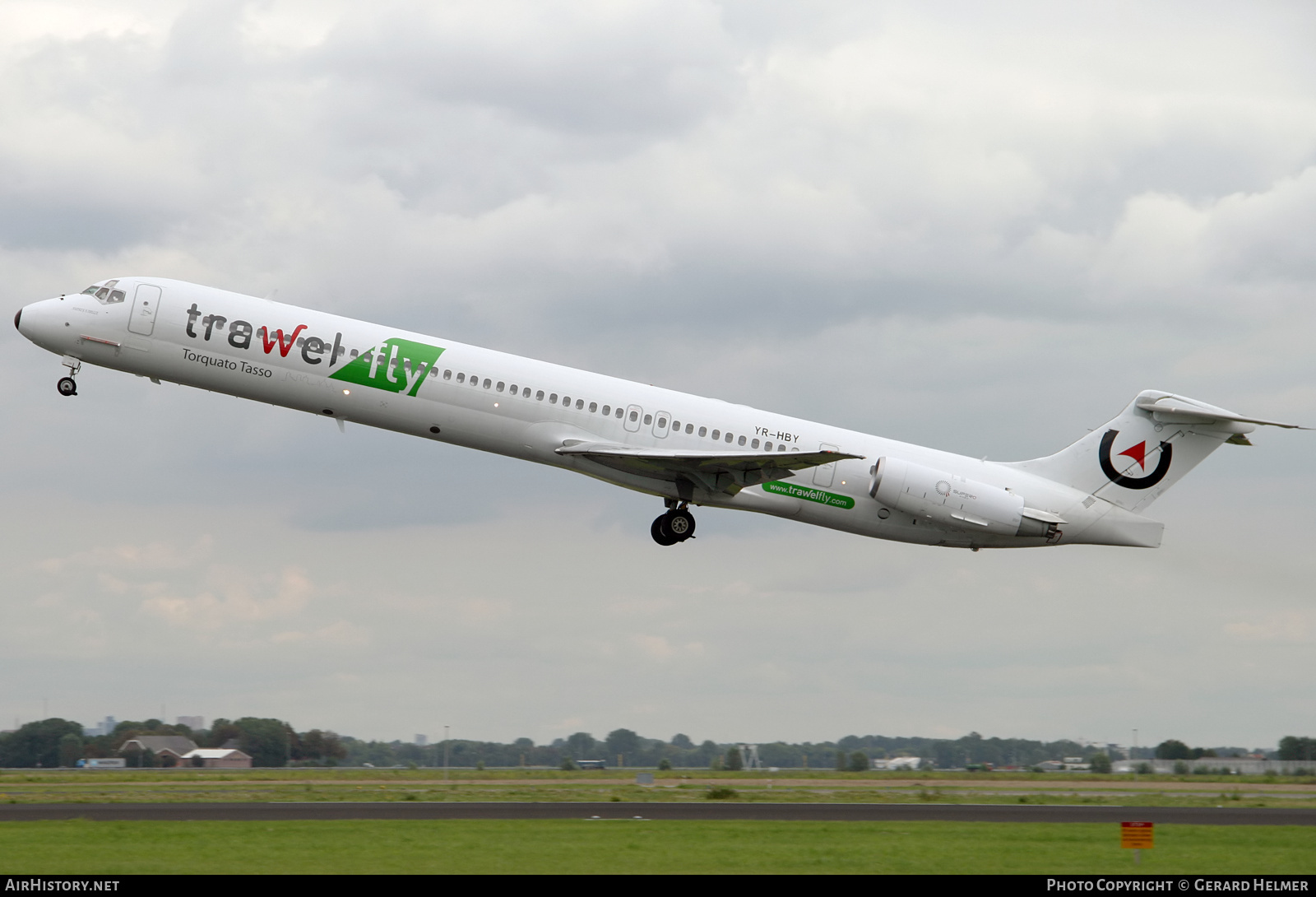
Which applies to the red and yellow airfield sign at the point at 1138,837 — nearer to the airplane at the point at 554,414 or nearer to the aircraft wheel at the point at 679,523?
the airplane at the point at 554,414

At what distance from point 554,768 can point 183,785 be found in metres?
18.1

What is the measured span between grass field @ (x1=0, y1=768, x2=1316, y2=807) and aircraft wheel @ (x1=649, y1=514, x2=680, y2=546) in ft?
22.6

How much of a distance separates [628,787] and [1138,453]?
1855cm

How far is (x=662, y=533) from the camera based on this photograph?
38.2 m

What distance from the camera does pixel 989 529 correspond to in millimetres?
38156

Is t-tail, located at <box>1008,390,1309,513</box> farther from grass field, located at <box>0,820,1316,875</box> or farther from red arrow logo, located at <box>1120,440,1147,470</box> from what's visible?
grass field, located at <box>0,820,1316,875</box>

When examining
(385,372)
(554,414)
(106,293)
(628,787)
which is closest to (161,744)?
(628,787)

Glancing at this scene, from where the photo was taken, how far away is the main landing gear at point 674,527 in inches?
1495

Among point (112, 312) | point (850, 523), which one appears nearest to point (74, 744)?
point (112, 312)

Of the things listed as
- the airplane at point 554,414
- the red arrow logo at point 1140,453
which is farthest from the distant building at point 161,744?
the red arrow logo at point 1140,453

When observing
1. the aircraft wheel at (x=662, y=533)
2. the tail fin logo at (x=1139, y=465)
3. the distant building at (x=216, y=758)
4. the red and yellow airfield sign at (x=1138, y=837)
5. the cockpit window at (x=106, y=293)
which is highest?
the cockpit window at (x=106, y=293)

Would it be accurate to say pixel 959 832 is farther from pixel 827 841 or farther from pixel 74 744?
pixel 74 744

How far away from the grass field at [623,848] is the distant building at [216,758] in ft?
136

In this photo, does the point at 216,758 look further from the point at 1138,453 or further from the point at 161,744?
the point at 1138,453
